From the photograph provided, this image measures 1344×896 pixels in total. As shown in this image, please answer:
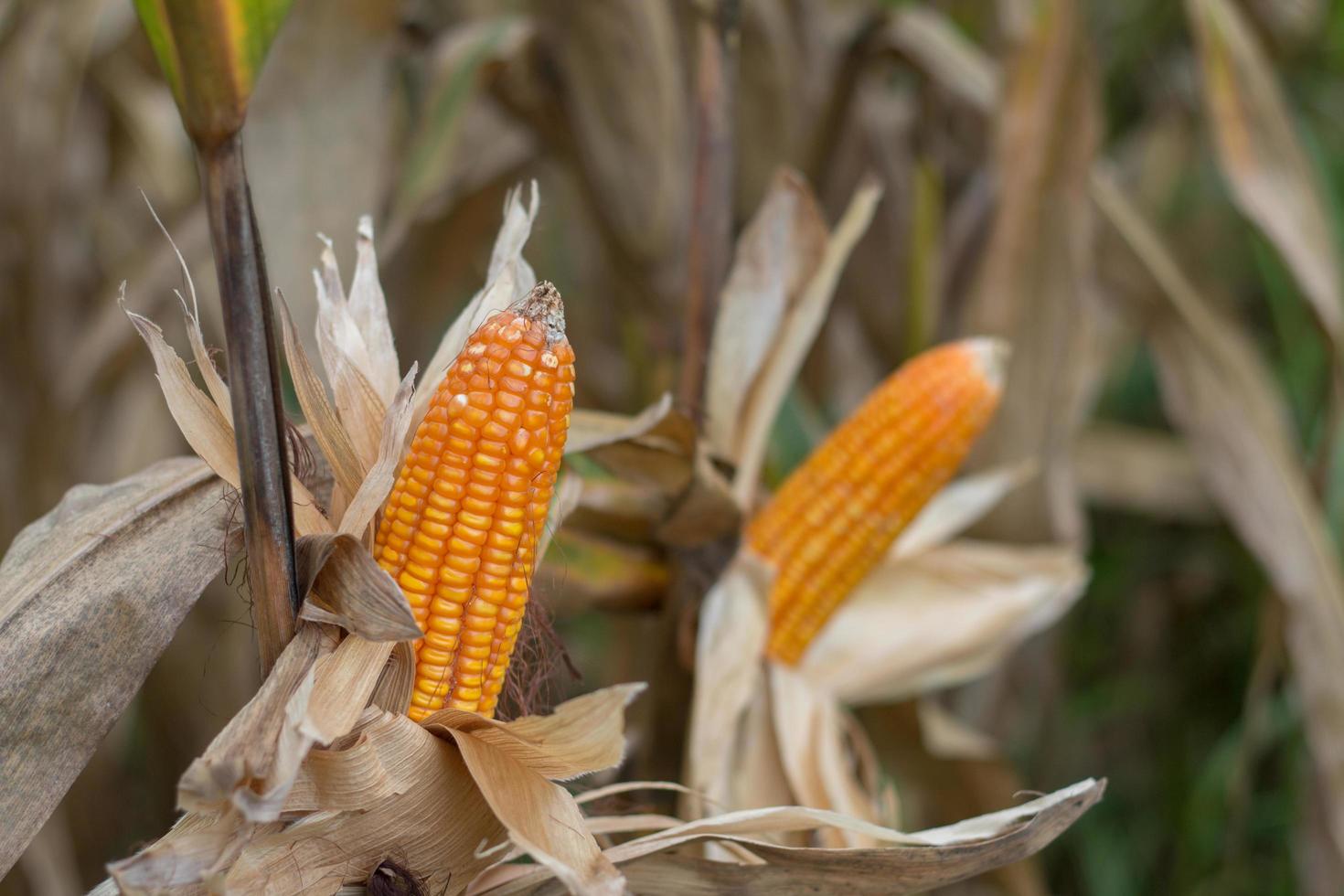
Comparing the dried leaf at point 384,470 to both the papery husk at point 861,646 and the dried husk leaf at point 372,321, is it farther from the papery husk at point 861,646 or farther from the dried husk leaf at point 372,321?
the papery husk at point 861,646

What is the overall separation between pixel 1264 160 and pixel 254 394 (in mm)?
1013

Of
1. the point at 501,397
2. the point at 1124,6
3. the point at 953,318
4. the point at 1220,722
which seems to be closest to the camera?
the point at 501,397

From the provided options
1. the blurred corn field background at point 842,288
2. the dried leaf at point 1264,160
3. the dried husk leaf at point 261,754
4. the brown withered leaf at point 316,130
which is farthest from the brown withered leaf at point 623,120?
the dried husk leaf at point 261,754

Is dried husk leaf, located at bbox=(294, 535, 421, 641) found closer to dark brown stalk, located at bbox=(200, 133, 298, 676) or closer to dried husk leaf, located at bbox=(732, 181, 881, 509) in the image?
dark brown stalk, located at bbox=(200, 133, 298, 676)

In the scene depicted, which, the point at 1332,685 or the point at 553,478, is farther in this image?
the point at 1332,685

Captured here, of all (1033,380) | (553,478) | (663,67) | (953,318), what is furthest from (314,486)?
(953,318)

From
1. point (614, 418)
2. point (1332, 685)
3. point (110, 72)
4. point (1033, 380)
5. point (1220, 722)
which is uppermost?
point (110, 72)

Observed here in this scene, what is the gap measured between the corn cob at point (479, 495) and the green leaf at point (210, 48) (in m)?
0.15

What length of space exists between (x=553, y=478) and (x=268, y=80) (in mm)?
630

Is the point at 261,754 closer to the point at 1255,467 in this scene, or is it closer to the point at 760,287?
the point at 760,287

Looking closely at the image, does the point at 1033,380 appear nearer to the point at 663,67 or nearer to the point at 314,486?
the point at 663,67

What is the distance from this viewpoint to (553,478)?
1.65ft

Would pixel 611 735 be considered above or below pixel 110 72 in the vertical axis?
below

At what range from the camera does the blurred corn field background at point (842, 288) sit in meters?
0.97
